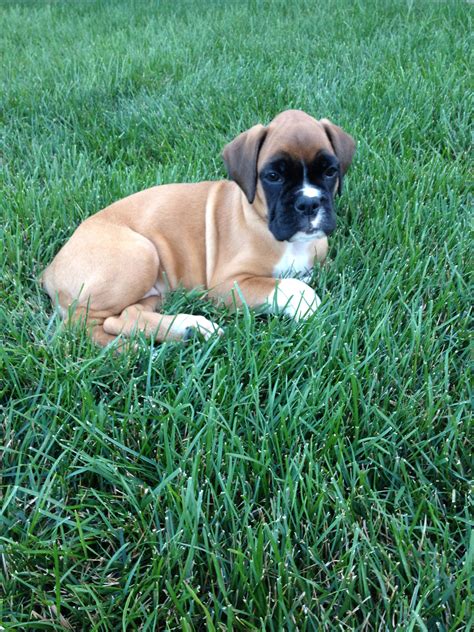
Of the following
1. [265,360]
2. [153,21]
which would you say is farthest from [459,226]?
[153,21]

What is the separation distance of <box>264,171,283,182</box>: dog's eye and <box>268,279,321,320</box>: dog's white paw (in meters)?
0.56

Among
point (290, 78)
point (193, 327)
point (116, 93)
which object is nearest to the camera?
point (193, 327)

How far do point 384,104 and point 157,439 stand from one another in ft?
13.5

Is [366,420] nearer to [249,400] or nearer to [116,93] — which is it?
[249,400]

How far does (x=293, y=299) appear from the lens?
308cm

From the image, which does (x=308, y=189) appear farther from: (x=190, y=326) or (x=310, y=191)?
(x=190, y=326)

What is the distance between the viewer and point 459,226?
11.6 ft

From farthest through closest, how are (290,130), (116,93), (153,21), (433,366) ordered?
(153,21) < (116,93) < (290,130) < (433,366)

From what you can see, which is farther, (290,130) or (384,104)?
(384,104)

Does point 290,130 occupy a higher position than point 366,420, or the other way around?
point 290,130

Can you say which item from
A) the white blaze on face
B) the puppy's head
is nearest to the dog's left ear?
the puppy's head

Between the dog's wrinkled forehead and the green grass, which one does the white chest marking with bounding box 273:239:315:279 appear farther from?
the dog's wrinkled forehead

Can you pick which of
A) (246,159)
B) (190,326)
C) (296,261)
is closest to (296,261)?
(296,261)

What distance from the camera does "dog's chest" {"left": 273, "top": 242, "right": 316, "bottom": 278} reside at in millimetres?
3439
